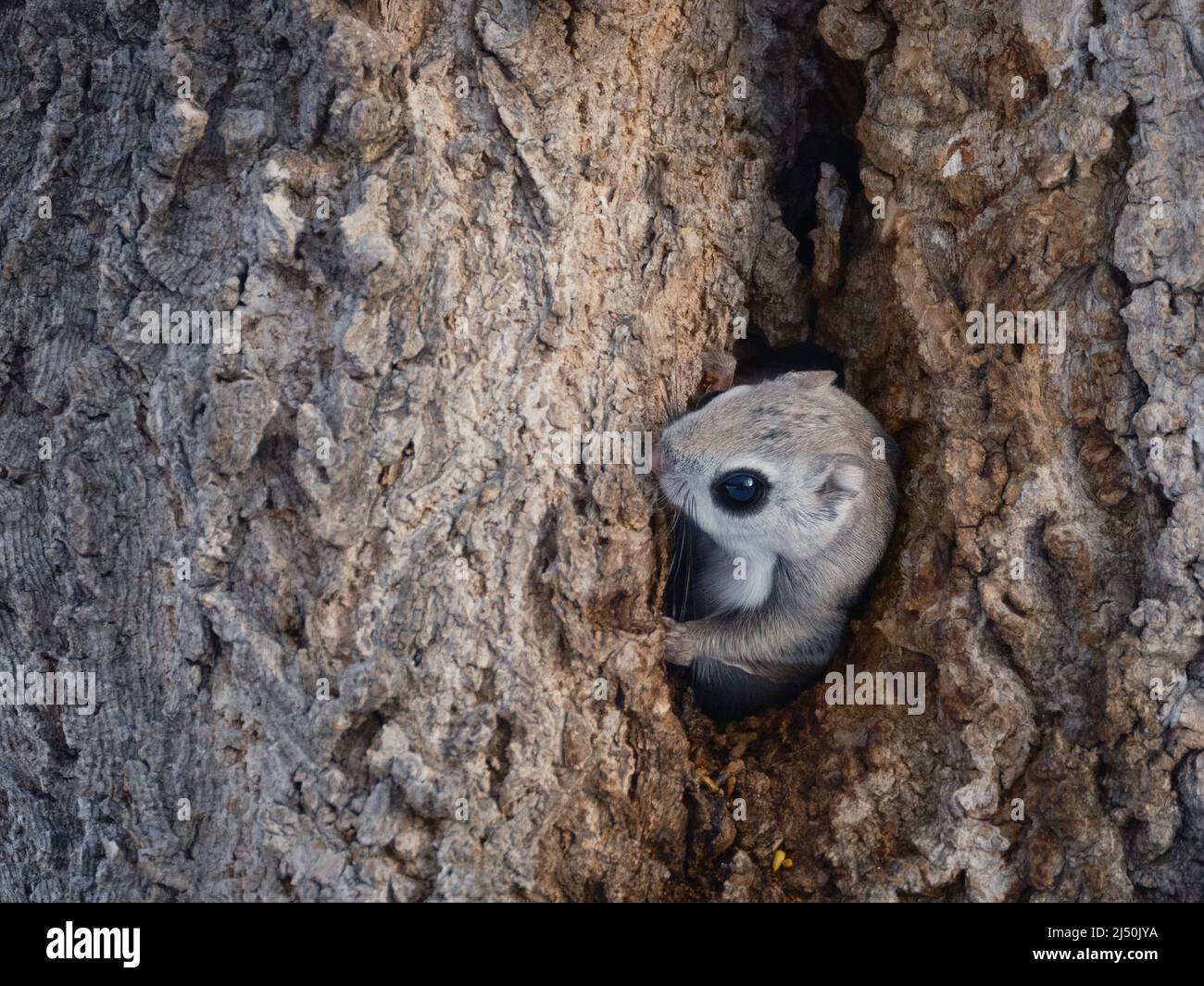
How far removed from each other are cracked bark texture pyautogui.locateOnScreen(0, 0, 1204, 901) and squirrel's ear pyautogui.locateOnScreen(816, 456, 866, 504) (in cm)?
39

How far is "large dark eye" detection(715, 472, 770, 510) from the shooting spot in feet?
13.6

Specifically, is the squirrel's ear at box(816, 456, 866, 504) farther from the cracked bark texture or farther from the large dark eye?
the cracked bark texture

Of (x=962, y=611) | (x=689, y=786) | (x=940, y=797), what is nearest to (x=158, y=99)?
(x=689, y=786)

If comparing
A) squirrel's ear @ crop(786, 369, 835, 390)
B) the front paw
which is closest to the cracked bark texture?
the front paw

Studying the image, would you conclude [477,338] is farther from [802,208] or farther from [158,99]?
[802,208]

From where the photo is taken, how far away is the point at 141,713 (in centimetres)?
344

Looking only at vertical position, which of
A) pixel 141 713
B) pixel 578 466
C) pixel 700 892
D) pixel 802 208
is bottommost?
pixel 700 892

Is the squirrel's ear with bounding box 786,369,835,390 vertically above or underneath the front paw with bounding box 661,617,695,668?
above

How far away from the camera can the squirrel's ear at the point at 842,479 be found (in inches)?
162

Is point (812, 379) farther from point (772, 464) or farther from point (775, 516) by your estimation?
point (775, 516)

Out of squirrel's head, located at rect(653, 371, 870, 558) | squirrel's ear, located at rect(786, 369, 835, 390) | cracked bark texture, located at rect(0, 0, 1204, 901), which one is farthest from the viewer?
squirrel's ear, located at rect(786, 369, 835, 390)

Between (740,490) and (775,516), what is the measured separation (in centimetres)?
21

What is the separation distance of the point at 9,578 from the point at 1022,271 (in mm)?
3572

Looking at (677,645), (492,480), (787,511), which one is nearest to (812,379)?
(787,511)
